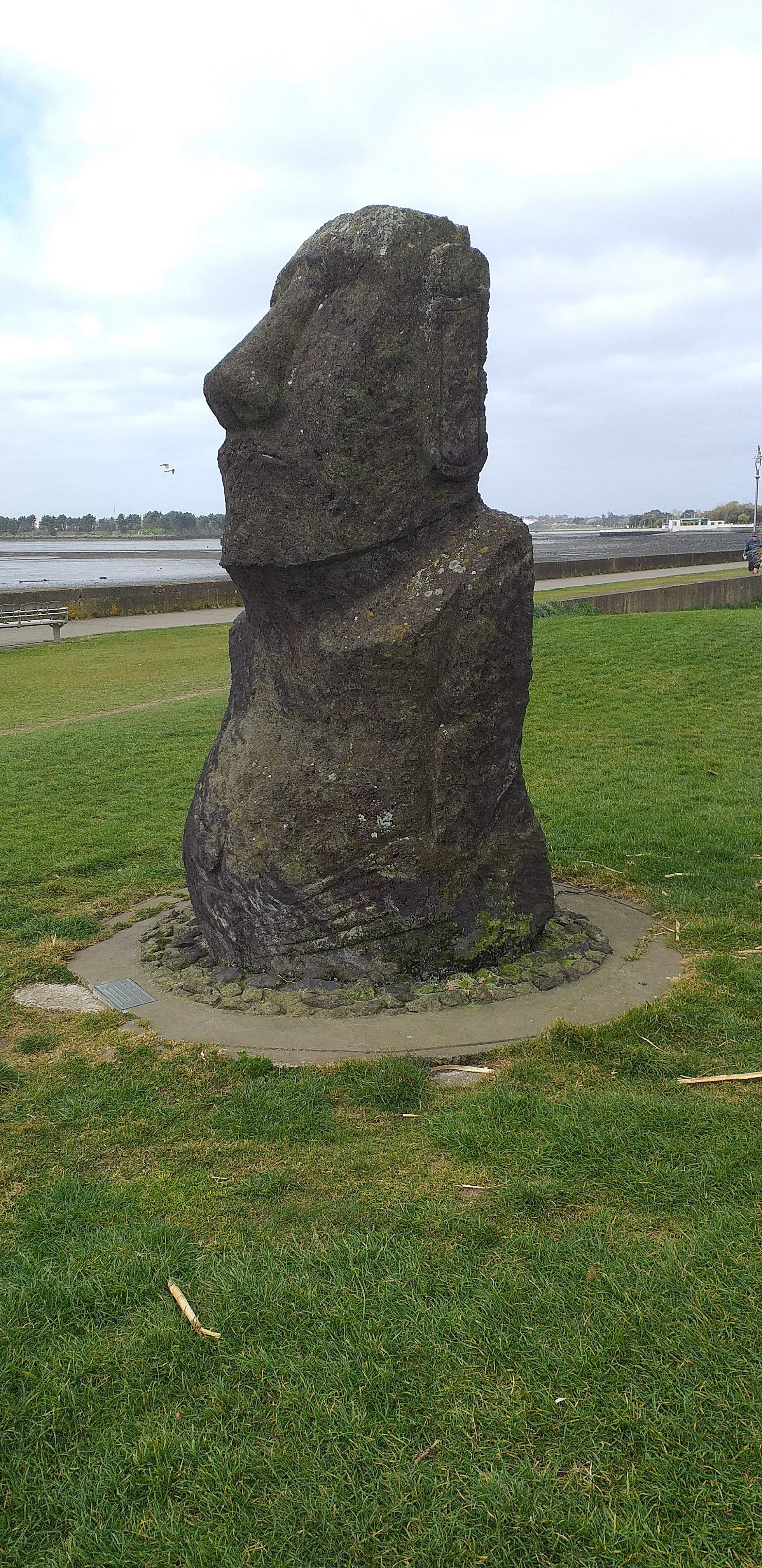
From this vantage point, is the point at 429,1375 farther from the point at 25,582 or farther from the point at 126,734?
the point at 25,582

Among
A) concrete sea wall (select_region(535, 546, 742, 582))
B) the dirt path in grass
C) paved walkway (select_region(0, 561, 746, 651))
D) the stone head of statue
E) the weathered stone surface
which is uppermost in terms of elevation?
the stone head of statue

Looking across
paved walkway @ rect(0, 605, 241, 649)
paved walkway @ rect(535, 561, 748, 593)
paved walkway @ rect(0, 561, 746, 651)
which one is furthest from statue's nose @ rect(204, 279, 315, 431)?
paved walkway @ rect(535, 561, 748, 593)

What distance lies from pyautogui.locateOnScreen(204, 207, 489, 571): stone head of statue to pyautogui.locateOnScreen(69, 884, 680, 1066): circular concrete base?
91.5 inches

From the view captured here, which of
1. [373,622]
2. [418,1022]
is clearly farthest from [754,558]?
[418,1022]

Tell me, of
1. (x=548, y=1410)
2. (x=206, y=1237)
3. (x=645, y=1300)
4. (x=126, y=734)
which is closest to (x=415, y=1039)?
(x=206, y=1237)

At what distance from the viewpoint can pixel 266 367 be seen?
5723 millimetres

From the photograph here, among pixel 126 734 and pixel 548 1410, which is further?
pixel 126 734

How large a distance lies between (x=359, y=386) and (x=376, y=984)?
3.01 meters

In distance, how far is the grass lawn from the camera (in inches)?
108

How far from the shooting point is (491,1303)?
3.40m

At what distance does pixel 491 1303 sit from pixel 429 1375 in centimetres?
32

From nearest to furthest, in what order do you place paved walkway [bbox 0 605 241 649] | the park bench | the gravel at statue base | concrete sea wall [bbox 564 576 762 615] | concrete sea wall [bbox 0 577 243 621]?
the gravel at statue base
concrete sea wall [bbox 564 576 762 615]
the park bench
paved walkway [bbox 0 605 241 649]
concrete sea wall [bbox 0 577 243 621]

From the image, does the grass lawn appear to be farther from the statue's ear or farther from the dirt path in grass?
the dirt path in grass

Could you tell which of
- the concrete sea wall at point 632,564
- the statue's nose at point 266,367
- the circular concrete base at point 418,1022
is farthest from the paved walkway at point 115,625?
the circular concrete base at point 418,1022
